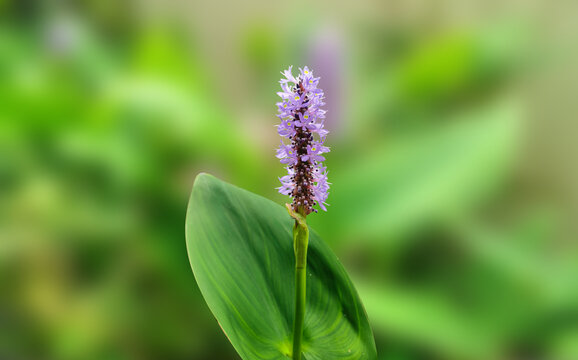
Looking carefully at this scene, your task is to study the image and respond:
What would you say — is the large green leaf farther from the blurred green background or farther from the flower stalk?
the blurred green background

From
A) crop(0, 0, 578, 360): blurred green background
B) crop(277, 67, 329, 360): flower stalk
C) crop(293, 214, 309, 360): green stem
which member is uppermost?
crop(0, 0, 578, 360): blurred green background

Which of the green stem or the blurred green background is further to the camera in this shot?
the blurred green background

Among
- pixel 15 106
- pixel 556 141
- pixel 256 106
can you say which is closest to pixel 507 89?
pixel 556 141

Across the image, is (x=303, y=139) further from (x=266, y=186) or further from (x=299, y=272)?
(x=266, y=186)

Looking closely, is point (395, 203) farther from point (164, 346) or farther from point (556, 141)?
point (556, 141)

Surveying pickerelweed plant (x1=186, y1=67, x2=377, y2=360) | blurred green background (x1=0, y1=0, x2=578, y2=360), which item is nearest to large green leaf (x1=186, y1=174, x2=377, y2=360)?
pickerelweed plant (x1=186, y1=67, x2=377, y2=360)

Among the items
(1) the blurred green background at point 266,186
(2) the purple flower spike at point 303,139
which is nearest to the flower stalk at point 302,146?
(2) the purple flower spike at point 303,139
